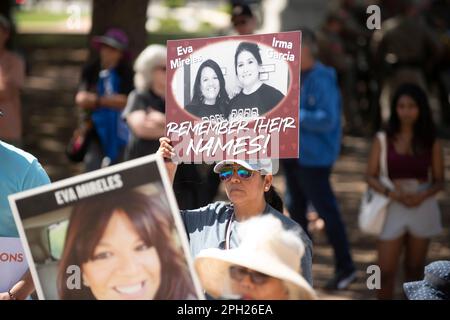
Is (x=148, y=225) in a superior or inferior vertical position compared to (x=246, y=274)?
superior

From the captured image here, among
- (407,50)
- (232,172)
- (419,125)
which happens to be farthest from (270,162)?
(407,50)

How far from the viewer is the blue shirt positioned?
27.2 ft

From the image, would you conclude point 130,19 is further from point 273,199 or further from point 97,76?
point 273,199

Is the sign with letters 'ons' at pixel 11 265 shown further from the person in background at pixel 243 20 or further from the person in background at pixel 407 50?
the person in background at pixel 407 50

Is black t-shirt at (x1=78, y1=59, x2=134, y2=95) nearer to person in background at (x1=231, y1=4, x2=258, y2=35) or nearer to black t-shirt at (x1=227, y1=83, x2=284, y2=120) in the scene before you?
person in background at (x1=231, y1=4, x2=258, y2=35)

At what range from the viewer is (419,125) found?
25.6 feet

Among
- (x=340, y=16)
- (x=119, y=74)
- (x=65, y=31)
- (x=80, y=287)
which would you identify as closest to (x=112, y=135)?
(x=119, y=74)

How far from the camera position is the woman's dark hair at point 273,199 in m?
5.06

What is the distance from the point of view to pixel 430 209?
7.84 metres

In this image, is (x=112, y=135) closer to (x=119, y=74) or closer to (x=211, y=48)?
(x=119, y=74)

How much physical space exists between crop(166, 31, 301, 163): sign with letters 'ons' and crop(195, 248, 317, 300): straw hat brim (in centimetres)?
68

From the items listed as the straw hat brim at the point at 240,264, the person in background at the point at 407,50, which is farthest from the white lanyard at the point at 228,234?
the person in background at the point at 407,50

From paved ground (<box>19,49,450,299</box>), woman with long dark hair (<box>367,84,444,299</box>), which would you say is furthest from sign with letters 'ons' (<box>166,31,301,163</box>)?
paved ground (<box>19,49,450,299</box>)

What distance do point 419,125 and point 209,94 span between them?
11.8ft
